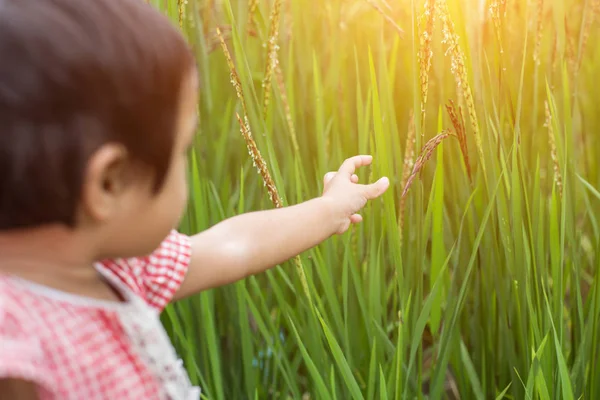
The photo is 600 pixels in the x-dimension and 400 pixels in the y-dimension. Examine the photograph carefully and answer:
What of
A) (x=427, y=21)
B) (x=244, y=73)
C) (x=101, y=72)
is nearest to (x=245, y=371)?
(x=244, y=73)

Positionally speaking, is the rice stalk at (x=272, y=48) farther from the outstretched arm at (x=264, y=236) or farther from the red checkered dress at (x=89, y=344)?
the red checkered dress at (x=89, y=344)

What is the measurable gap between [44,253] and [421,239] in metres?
0.52

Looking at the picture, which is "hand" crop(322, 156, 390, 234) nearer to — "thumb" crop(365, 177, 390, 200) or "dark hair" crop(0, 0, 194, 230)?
"thumb" crop(365, 177, 390, 200)

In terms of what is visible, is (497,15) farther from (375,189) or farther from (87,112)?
(87,112)

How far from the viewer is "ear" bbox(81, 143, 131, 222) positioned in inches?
31.4

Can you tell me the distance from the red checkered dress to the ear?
0.36ft

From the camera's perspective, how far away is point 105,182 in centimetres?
83

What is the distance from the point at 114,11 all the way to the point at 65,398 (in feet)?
1.19

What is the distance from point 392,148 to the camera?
1.36 metres

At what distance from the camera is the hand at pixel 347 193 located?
3.74 ft

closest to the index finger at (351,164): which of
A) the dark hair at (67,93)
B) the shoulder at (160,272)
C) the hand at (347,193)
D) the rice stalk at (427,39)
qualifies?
the hand at (347,193)

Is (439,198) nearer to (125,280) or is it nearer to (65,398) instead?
(125,280)

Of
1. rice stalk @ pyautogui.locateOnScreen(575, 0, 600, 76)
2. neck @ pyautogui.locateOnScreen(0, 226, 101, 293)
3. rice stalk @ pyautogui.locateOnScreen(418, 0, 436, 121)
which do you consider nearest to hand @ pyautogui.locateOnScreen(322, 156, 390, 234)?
rice stalk @ pyautogui.locateOnScreen(418, 0, 436, 121)

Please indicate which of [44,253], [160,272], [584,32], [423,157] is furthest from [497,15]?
[44,253]
